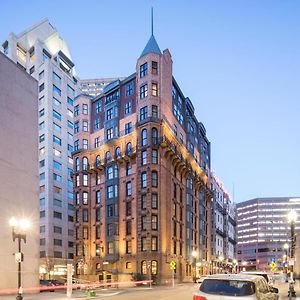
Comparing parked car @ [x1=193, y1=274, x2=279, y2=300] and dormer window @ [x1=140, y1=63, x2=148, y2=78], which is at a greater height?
dormer window @ [x1=140, y1=63, x2=148, y2=78]

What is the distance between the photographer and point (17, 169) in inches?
1577

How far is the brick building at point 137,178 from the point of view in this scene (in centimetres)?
6962

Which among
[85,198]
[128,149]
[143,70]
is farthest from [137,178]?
[143,70]

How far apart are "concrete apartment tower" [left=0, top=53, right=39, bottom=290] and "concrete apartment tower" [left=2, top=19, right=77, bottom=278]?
179 ft

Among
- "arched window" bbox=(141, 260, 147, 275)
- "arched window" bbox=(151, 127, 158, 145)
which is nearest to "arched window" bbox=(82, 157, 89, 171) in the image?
"arched window" bbox=(151, 127, 158, 145)

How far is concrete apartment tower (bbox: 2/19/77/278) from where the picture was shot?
95.6 m

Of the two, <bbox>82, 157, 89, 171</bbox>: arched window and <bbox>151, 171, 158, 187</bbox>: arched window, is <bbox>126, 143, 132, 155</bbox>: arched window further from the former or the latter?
<bbox>82, 157, 89, 171</bbox>: arched window

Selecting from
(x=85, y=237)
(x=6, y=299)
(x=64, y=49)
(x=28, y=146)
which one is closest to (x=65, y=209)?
(x=85, y=237)

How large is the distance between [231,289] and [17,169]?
31782mm

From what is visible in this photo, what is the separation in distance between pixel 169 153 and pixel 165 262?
17848 mm

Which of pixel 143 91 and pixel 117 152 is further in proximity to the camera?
pixel 117 152

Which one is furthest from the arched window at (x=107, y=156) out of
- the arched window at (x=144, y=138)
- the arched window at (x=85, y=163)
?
the arched window at (x=144, y=138)

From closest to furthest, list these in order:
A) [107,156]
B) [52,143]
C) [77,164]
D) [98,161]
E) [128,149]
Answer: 1. [128,149]
2. [107,156]
3. [98,161]
4. [77,164]
5. [52,143]

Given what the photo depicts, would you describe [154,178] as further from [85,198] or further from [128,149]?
[85,198]
